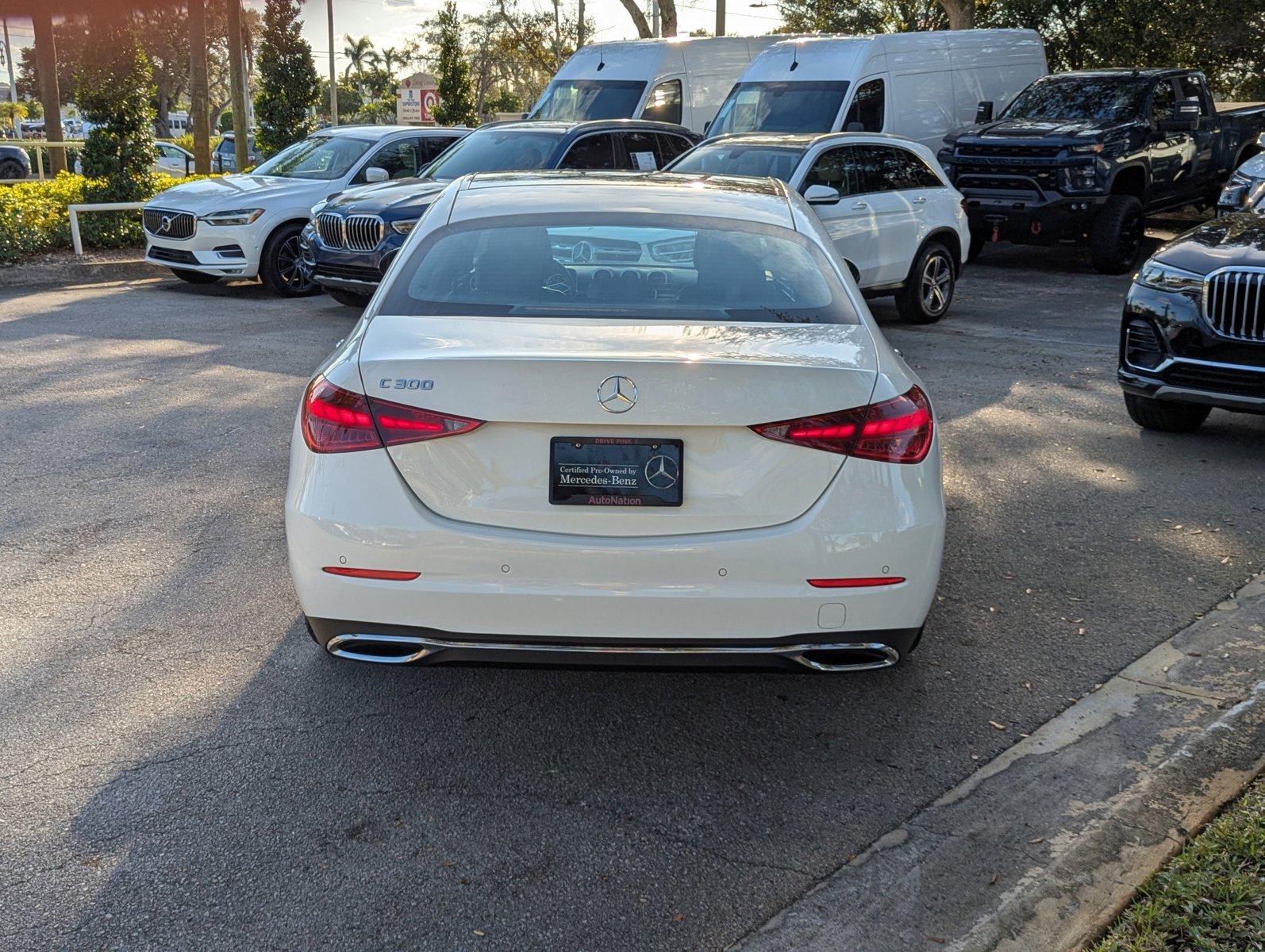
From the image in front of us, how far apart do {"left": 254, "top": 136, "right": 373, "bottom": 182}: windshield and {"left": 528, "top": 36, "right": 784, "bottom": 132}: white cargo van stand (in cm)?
367

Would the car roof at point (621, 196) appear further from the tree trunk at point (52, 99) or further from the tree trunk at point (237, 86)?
the tree trunk at point (52, 99)

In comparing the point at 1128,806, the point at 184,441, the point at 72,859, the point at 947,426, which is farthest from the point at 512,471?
Result: the point at 947,426

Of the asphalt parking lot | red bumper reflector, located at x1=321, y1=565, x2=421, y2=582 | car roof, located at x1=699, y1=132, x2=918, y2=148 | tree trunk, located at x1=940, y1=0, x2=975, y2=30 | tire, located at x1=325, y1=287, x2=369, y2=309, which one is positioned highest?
tree trunk, located at x1=940, y1=0, x2=975, y2=30

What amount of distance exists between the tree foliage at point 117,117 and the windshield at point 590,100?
520 centimetres

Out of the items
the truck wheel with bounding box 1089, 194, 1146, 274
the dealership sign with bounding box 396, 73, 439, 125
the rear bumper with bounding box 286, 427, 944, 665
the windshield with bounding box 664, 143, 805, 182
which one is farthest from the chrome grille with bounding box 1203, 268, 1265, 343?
the dealership sign with bounding box 396, 73, 439, 125

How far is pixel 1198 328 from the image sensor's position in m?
7.21

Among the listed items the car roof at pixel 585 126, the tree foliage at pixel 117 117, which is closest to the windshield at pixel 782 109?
the car roof at pixel 585 126

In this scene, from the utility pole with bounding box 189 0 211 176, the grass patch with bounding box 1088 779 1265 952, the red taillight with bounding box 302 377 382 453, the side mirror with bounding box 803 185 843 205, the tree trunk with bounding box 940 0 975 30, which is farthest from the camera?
the utility pole with bounding box 189 0 211 176

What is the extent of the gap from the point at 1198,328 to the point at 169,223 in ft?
35.5

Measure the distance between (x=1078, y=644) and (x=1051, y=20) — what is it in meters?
25.1

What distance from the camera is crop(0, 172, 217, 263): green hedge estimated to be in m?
15.5

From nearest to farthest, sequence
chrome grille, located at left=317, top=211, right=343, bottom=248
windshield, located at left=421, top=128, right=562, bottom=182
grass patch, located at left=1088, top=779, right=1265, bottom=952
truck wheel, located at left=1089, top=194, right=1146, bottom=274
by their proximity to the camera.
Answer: grass patch, located at left=1088, top=779, right=1265, bottom=952, chrome grille, located at left=317, top=211, right=343, bottom=248, windshield, located at left=421, top=128, right=562, bottom=182, truck wheel, located at left=1089, top=194, right=1146, bottom=274

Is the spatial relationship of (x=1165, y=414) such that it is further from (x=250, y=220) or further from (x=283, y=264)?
(x=250, y=220)

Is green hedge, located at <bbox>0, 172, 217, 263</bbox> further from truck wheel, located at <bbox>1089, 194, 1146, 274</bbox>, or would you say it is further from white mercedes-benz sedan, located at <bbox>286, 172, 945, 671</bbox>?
white mercedes-benz sedan, located at <bbox>286, 172, 945, 671</bbox>
